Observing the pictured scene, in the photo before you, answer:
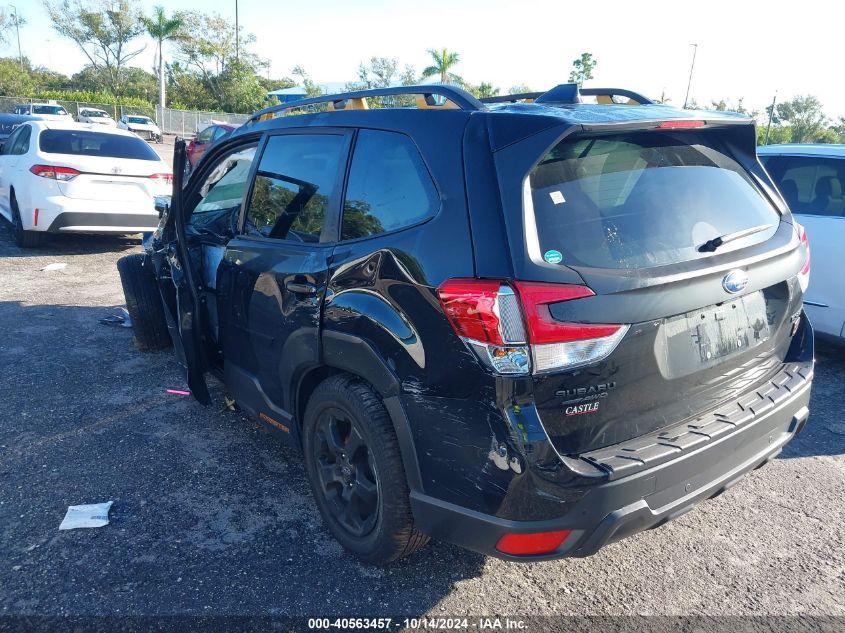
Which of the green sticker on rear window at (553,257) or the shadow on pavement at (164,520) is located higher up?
the green sticker on rear window at (553,257)

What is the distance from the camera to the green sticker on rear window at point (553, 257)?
6.81ft

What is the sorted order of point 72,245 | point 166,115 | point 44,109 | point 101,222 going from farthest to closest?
point 166,115 → point 44,109 → point 72,245 → point 101,222

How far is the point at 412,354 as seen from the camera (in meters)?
2.25

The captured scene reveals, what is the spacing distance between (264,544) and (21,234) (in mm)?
7728

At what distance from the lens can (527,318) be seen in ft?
6.55

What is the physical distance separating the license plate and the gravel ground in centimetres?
100

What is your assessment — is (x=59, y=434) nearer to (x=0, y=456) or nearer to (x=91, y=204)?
(x=0, y=456)

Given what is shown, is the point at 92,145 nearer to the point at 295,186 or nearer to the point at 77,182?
the point at 77,182

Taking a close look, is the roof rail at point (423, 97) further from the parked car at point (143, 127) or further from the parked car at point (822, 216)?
the parked car at point (143, 127)

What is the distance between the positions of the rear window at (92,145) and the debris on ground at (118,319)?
342cm

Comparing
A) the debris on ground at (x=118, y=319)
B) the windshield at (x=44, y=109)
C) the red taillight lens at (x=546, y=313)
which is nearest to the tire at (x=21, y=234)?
the debris on ground at (x=118, y=319)

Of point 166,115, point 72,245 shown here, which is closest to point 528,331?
point 72,245

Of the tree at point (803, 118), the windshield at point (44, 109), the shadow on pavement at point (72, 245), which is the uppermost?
the tree at point (803, 118)

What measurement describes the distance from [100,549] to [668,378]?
245 centimetres
